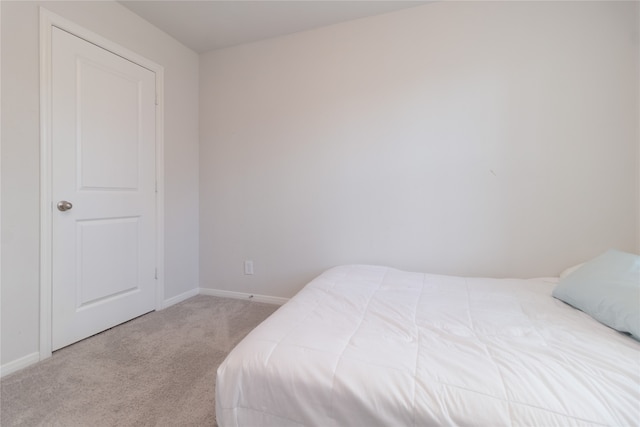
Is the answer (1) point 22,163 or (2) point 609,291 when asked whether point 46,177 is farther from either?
(2) point 609,291

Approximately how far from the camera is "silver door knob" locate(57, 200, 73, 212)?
5.46ft

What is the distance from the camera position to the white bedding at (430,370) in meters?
0.67

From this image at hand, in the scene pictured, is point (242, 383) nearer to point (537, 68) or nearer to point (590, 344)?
point (590, 344)

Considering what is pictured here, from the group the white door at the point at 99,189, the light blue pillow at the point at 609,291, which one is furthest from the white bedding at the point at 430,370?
the white door at the point at 99,189

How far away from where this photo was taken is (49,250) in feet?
5.32

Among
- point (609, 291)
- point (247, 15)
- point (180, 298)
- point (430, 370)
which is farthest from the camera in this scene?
point (180, 298)

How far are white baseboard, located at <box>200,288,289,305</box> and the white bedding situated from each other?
4.35 feet

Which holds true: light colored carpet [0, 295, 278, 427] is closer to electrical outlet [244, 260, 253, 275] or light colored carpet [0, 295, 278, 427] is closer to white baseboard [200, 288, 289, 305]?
white baseboard [200, 288, 289, 305]

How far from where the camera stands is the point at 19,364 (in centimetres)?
148

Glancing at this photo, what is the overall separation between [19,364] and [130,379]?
26.9 inches

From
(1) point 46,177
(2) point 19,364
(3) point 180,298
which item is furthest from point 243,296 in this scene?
(1) point 46,177

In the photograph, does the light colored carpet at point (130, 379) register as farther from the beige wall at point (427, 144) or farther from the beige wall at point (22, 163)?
the beige wall at point (427, 144)

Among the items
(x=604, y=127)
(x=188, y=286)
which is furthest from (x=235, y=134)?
(x=604, y=127)

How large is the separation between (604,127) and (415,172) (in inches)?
44.3
